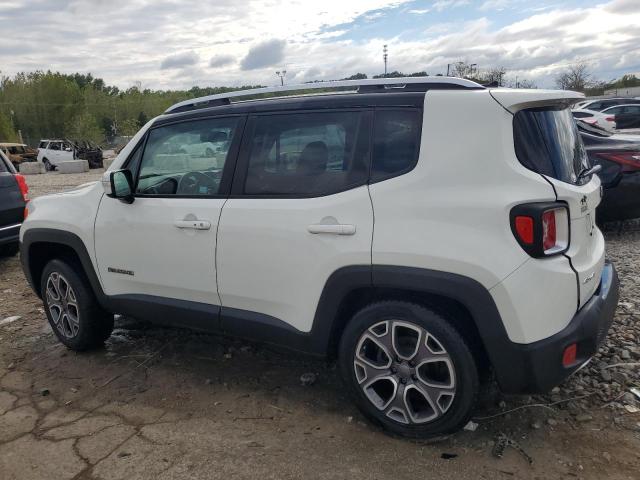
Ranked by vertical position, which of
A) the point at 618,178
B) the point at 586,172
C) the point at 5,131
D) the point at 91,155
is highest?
the point at 5,131

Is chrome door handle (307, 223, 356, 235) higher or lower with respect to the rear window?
lower

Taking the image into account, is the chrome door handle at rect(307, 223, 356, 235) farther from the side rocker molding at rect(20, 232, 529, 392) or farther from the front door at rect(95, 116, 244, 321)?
the front door at rect(95, 116, 244, 321)

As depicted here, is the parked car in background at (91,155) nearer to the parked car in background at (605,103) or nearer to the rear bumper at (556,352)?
the parked car in background at (605,103)

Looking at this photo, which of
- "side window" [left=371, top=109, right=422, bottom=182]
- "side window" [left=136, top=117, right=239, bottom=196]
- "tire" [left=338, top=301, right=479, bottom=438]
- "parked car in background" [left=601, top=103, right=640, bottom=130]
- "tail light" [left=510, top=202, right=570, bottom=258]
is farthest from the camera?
"parked car in background" [left=601, top=103, right=640, bottom=130]

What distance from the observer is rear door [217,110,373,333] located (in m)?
2.86

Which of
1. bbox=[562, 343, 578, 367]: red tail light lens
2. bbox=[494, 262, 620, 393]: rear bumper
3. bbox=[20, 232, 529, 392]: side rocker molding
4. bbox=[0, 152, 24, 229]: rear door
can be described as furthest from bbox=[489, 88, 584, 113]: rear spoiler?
bbox=[0, 152, 24, 229]: rear door

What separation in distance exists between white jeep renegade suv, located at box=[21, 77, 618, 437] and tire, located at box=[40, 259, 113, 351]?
672mm

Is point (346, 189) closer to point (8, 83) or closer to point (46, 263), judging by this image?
point (46, 263)

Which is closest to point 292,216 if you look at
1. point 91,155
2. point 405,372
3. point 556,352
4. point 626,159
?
point 405,372

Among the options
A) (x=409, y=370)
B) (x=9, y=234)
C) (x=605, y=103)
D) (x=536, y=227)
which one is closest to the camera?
(x=536, y=227)

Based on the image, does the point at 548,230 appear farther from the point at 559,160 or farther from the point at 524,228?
the point at 559,160

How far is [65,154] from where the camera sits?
31.2m

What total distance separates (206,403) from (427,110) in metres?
2.19

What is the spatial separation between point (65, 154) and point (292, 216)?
31932 mm
